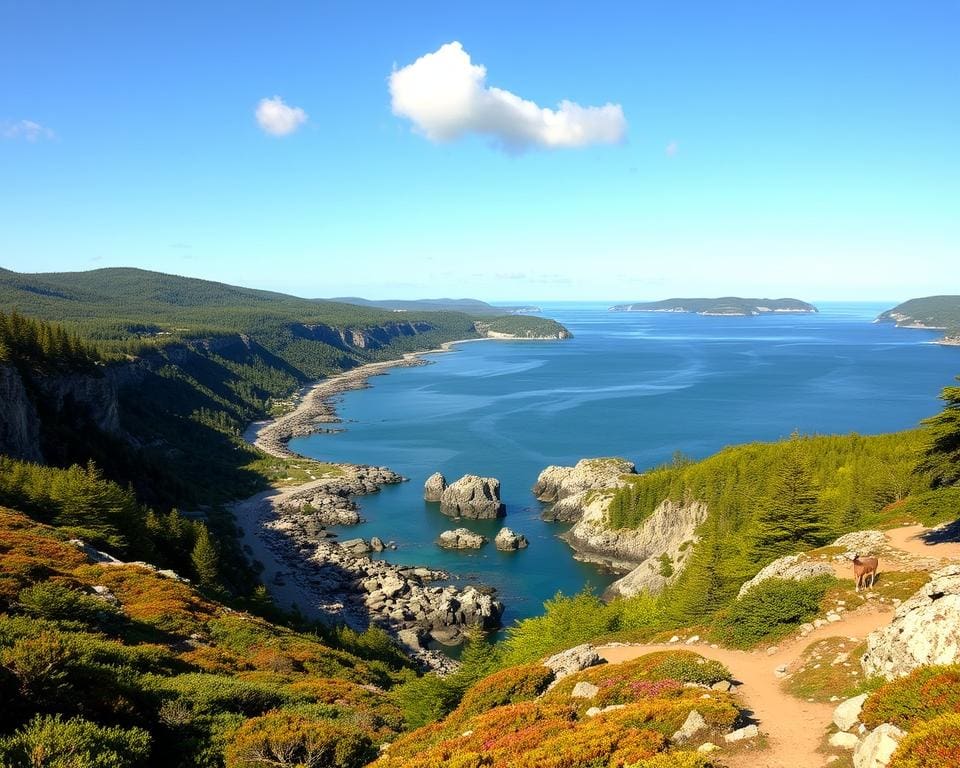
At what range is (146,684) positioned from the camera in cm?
1652

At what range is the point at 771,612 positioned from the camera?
1961cm

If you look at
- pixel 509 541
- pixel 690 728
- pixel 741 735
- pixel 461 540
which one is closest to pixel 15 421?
pixel 461 540

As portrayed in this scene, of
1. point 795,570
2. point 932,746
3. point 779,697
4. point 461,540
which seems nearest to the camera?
point 932,746

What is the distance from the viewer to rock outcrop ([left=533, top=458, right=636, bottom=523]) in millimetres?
80738

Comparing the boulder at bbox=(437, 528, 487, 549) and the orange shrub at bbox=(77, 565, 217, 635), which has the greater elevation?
the orange shrub at bbox=(77, 565, 217, 635)

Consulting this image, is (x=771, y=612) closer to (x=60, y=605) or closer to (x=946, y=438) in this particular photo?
(x=946, y=438)

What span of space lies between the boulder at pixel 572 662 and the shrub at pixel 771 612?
4.73m

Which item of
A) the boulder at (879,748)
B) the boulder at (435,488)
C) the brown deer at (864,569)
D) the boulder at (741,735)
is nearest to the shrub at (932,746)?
the boulder at (879,748)

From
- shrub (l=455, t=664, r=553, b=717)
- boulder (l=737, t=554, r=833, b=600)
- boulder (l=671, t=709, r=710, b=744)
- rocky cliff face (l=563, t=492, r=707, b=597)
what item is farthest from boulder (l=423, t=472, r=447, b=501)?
boulder (l=671, t=709, r=710, b=744)

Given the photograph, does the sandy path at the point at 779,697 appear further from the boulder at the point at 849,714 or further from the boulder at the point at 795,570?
the boulder at the point at 795,570

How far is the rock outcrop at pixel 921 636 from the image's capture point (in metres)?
12.2

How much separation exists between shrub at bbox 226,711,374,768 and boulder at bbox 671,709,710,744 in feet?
28.4

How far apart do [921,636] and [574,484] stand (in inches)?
2930

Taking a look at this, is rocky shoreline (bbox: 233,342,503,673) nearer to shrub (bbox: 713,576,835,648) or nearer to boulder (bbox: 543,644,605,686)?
boulder (bbox: 543,644,605,686)
